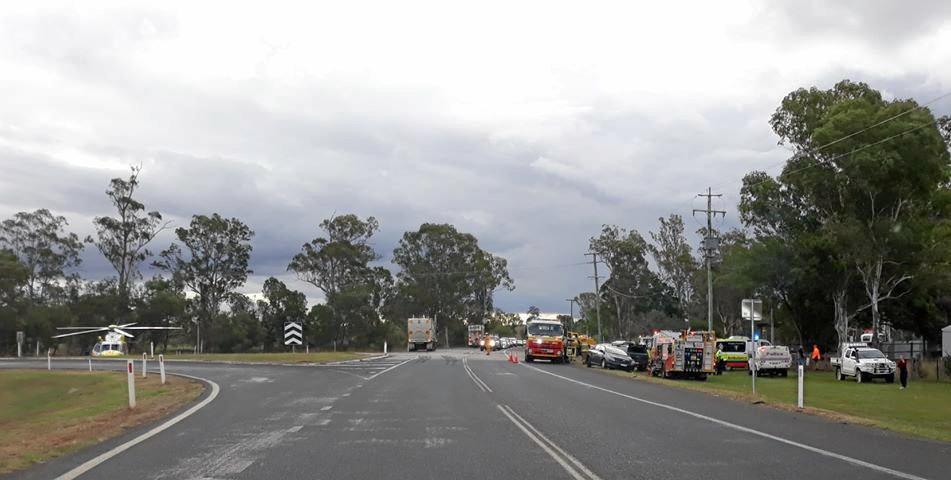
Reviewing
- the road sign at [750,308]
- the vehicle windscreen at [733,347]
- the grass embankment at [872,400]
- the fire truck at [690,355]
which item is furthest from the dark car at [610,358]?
the road sign at [750,308]

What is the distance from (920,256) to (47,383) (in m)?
45.0

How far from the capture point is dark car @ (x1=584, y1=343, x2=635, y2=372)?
44.9 m

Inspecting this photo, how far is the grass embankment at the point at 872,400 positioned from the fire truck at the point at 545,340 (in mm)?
15452

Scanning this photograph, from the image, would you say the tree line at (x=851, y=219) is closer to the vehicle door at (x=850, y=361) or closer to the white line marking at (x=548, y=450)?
→ the vehicle door at (x=850, y=361)

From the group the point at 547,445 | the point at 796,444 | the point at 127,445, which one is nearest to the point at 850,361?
the point at 796,444

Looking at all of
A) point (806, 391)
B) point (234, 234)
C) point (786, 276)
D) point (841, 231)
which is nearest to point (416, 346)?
point (234, 234)

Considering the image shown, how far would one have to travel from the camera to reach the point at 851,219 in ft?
151

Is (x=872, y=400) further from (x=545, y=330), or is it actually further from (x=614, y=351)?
(x=545, y=330)

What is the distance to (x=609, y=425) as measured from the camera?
15523mm

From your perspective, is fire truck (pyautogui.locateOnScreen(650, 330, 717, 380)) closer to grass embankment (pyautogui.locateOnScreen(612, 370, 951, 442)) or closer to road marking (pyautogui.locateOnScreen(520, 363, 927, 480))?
grass embankment (pyautogui.locateOnScreen(612, 370, 951, 442))

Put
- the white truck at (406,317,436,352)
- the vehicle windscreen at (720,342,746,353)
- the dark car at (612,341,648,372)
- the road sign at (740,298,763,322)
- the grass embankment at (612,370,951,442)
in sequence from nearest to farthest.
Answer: the grass embankment at (612,370,951,442)
the road sign at (740,298,763,322)
the dark car at (612,341,648,372)
the vehicle windscreen at (720,342,746,353)
the white truck at (406,317,436,352)

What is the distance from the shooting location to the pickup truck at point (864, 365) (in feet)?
120

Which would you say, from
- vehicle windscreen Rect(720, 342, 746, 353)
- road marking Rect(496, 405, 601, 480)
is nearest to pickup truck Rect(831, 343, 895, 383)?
vehicle windscreen Rect(720, 342, 746, 353)

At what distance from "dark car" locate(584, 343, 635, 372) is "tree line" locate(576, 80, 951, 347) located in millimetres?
13469
